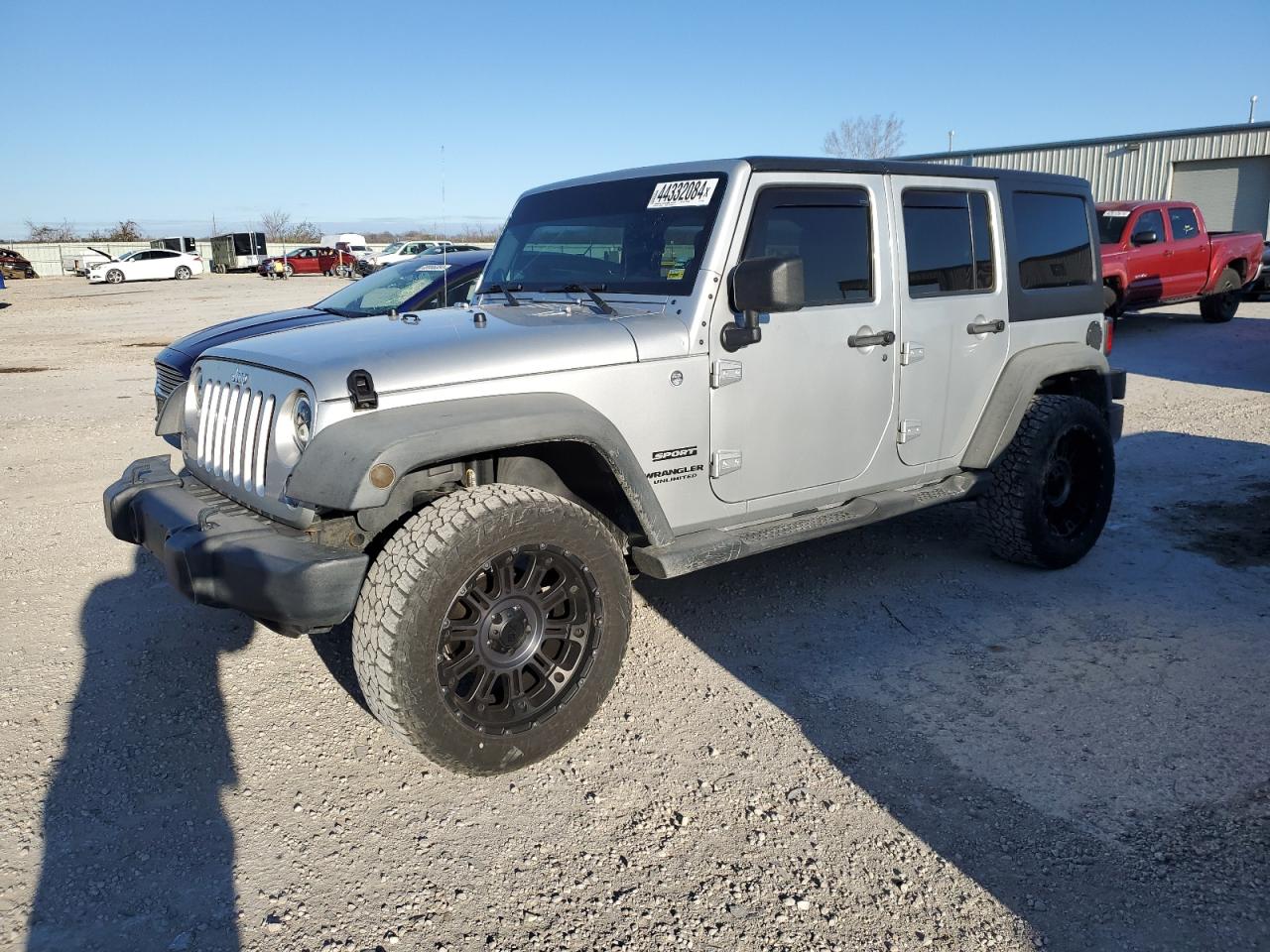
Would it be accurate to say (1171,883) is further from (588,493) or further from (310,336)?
(310,336)

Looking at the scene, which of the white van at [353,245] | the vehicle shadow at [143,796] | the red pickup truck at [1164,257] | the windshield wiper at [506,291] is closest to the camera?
the vehicle shadow at [143,796]

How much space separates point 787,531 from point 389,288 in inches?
211

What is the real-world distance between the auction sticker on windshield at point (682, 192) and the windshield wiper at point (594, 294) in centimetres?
41

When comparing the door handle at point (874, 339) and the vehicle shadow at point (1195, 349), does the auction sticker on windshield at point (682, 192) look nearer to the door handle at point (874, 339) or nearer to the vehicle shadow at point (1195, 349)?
the door handle at point (874, 339)

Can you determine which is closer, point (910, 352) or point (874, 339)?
point (874, 339)

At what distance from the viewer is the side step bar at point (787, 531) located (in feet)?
11.8

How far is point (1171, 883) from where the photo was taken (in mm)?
2623

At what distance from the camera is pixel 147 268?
38.3 meters

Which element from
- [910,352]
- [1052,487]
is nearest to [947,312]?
[910,352]

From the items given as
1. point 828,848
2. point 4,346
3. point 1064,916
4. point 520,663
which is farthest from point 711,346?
point 4,346

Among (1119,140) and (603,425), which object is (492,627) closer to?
(603,425)

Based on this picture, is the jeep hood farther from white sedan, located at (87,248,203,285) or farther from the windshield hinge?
white sedan, located at (87,248,203,285)

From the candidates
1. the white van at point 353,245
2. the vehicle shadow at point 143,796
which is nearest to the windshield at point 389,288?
the vehicle shadow at point 143,796

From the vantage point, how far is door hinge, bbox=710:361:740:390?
11.8ft
